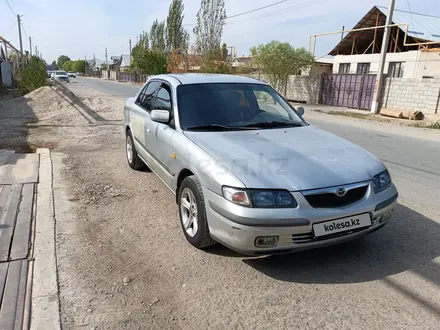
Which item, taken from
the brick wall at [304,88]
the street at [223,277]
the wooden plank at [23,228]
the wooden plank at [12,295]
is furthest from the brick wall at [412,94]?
the wooden plank at [12,295]

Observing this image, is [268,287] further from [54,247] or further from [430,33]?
[430,33]

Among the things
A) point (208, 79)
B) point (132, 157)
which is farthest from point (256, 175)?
point (132, 157)

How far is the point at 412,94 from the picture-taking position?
54.2ft

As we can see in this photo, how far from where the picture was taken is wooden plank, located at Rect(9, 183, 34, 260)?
335 cm

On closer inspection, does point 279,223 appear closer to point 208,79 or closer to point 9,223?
point 208,79

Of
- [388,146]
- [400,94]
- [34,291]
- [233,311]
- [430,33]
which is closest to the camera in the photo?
[233,311]

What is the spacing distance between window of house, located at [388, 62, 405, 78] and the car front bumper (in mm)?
25510

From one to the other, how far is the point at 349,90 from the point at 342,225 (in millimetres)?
19504

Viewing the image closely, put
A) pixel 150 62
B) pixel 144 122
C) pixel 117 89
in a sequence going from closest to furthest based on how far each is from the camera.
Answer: pixel 144 122
pixel 117 89
pixel 150 62

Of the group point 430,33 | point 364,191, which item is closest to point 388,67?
point 430,33

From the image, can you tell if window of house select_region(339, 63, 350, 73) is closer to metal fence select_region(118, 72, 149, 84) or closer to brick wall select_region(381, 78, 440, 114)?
brick wall select_region(381, 78, 440, 114)

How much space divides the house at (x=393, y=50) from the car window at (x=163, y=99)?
65.1ft

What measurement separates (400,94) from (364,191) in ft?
53.4

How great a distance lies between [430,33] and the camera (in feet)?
83.4
